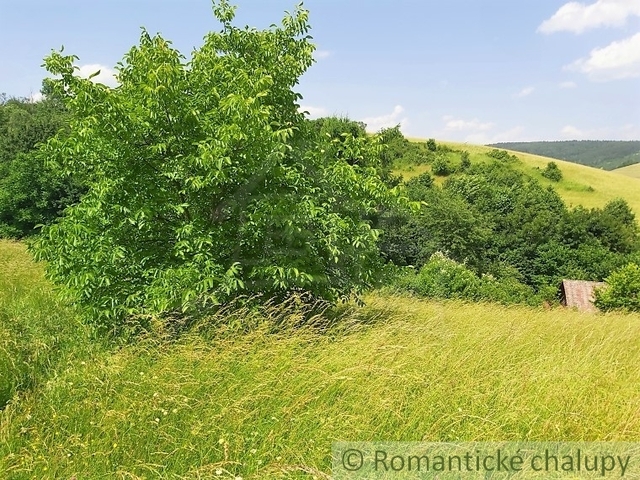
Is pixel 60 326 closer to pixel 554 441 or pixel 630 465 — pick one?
pixel 554 441

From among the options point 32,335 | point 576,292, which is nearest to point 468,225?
point 576,292

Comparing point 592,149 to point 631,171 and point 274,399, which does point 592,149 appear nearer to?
point 631,171

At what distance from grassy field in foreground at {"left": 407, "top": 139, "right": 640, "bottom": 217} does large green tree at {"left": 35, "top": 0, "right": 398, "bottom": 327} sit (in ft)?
163

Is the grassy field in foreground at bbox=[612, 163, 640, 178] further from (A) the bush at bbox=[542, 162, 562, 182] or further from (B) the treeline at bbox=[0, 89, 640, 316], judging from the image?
(B) the treeline at bbox=[0, 89, 640, 316]

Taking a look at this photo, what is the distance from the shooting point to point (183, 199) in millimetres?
5383

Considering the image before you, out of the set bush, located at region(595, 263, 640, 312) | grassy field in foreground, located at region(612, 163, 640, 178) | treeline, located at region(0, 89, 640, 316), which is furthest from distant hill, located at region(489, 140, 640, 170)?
bush, located at region(595, 263, 640, 312)

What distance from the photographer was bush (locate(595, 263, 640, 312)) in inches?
655

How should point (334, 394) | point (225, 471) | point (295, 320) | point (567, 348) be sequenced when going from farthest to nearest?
point (567, 348), point (295, 320), point (334, 394), point (225, 471)

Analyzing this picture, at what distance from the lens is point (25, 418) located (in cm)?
325

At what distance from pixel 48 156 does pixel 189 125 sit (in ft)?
6.27

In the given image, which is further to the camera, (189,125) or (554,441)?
(189,125)

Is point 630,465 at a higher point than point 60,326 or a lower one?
lower

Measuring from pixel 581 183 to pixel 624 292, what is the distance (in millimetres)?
47734

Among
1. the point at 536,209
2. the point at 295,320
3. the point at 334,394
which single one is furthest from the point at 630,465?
the point at 536,209
